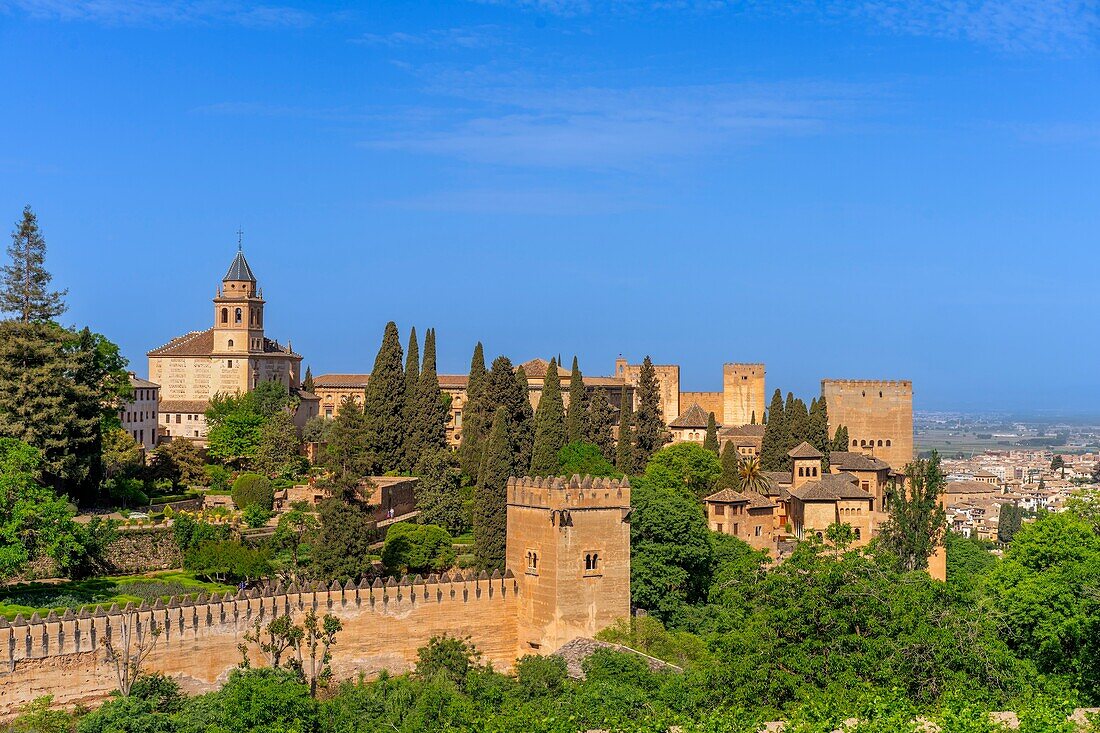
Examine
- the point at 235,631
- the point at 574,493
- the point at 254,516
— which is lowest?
the point at 235,631

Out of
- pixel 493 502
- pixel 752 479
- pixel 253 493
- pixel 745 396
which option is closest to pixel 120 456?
pixel 253 493

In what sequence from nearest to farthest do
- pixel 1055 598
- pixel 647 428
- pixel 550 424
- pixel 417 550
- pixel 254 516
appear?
pixel 1055 598, pixel 417 550, pixel 254 516, pixel 550 424, pixel 647 428

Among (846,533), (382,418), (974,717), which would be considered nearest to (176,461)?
(382,418)

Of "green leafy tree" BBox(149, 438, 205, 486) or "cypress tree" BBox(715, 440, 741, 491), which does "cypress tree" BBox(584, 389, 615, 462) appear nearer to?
"cypress tree" BBox(715, 440, 741, 491)

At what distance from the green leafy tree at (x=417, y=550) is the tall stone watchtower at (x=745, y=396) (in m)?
47.3

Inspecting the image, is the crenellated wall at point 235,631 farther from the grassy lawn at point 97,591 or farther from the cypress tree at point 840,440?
the cypress tree at point 840,440

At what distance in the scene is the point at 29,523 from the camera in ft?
117

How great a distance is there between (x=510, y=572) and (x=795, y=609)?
1072cm

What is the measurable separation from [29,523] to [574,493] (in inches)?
560

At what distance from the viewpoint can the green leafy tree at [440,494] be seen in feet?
165

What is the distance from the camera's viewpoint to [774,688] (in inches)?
1080

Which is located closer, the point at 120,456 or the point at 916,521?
the point at 916,521

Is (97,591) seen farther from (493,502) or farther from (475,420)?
(475,420)

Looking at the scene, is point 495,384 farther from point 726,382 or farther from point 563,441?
point 726,382
